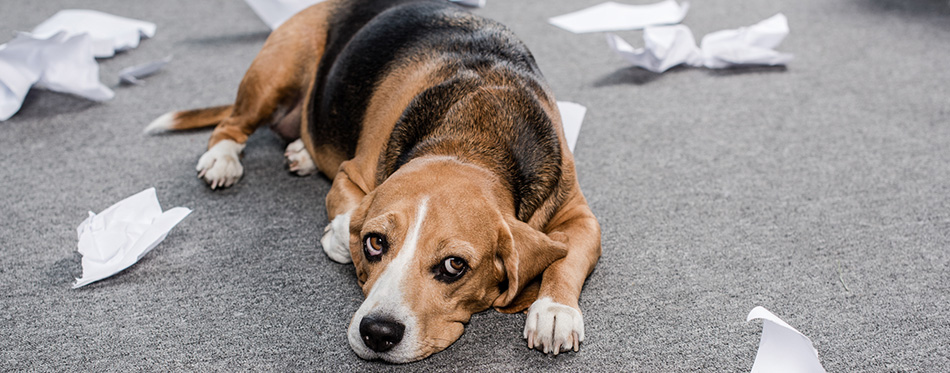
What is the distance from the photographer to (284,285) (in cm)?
249

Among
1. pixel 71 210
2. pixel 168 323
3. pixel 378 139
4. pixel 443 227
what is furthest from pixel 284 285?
pixel 71 210

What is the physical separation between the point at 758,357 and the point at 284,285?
1.55 metres

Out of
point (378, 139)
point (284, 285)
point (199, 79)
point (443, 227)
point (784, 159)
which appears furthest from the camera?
point (199, 79)

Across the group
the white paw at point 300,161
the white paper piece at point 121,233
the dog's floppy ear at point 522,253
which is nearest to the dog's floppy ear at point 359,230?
the dog's floppy ear at point 522,253

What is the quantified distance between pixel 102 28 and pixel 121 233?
9.00 feet

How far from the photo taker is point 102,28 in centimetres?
479

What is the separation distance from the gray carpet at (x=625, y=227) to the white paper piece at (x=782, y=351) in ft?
0.34

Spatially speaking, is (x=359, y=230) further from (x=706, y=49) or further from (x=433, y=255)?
(x=706, y=49)

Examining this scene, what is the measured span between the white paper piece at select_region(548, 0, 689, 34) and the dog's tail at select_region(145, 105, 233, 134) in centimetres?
249

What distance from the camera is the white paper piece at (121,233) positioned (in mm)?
→ 2512

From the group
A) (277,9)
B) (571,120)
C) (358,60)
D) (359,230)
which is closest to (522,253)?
(359,230)

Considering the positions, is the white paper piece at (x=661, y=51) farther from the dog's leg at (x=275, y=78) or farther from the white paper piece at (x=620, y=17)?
the dog's leg at (x=275, y=78)

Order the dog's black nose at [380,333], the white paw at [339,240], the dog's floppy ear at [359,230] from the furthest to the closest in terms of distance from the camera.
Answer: the white paw at [339,240] < the dog's floppy ear at [359,230] < the dog's black nose at [380,333]

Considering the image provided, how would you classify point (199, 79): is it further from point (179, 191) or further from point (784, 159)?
point (784, 159)
